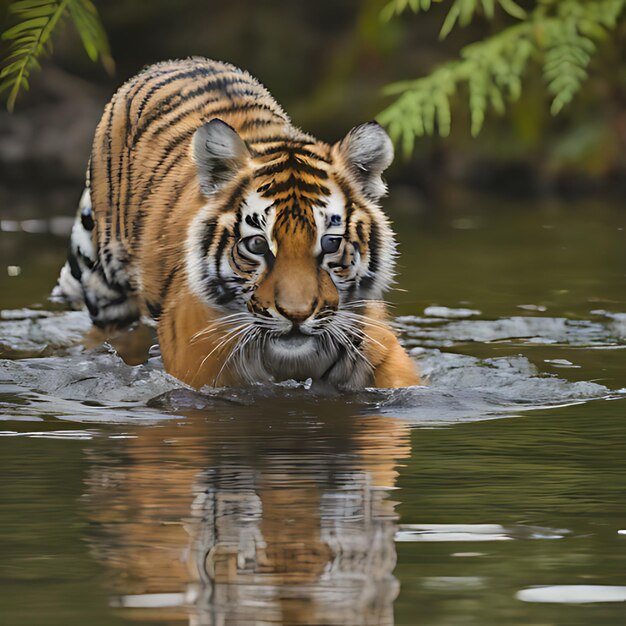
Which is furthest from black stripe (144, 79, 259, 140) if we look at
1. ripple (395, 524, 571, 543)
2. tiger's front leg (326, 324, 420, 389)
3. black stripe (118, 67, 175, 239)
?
ripple (395, 524, 571, 543)

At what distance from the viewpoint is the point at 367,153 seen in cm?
475

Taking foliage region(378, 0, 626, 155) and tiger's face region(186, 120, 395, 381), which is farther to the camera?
foliage region(378, 0, 626, 155)

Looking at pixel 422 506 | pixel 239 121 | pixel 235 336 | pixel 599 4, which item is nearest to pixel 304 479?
pixel 422 506

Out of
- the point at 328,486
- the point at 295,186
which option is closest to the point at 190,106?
the point at 295,186

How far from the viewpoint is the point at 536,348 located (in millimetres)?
5508

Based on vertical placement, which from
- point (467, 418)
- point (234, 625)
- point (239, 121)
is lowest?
point (234, 625)

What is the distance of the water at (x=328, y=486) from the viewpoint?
2340mm

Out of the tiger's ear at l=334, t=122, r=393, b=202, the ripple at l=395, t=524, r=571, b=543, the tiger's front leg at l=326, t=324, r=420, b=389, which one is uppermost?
the tiger's ear at l=334, t=122, r=393, b=202

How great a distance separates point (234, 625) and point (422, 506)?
2.95 feet

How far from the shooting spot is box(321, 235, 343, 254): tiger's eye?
14.5 ft

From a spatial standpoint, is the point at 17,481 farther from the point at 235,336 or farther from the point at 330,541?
the point at 235,336

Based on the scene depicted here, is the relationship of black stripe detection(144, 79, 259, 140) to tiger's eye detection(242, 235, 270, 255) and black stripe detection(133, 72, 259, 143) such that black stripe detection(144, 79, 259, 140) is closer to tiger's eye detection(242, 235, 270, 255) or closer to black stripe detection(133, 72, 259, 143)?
black stripe detection(133, 72, 259, 143)

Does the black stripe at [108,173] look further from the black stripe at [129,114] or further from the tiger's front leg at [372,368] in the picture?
the tiger's front leg at [372,368]

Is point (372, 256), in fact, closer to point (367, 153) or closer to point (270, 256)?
point (367, 153)
